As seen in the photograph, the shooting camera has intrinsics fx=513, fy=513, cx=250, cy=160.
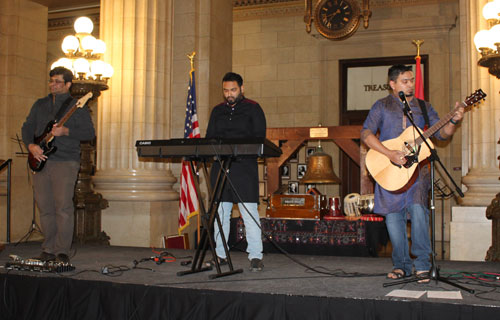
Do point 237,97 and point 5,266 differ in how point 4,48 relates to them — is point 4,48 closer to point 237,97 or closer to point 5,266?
point 5,266

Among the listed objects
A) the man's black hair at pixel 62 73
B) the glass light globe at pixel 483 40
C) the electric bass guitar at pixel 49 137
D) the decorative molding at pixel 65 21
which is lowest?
the electric bass guitar at pixel 49 137

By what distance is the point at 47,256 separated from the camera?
16.6ft

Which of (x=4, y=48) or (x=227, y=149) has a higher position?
(x=4, y=48)

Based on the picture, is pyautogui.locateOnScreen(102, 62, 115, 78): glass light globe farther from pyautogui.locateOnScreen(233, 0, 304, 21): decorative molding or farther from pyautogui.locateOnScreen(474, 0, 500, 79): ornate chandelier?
pyautogui.locateOnScreen(233, 0, 304, 21): decorative molding

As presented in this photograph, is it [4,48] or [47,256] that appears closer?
[47,256]

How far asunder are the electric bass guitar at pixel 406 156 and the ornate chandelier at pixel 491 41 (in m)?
2.50

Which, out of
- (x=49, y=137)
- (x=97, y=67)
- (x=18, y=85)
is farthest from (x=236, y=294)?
(x=18, y=85)

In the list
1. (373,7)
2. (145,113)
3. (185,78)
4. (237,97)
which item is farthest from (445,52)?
(237,97)

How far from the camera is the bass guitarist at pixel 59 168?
5.12 meters

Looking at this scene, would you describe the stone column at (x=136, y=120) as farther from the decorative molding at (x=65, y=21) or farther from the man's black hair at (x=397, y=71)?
the decorative molding at (x=65, y=21)

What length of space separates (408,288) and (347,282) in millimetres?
525

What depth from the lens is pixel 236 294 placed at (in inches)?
154

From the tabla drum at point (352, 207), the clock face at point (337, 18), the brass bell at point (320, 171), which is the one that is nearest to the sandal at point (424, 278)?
the tabla drum at point (352, 207)

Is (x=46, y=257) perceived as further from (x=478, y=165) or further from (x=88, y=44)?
(x=478, y=165)
